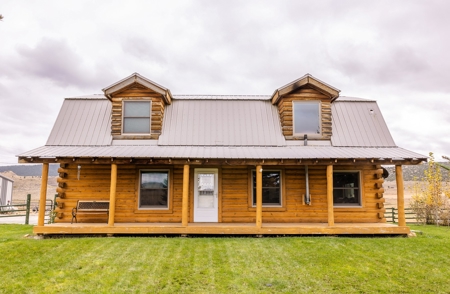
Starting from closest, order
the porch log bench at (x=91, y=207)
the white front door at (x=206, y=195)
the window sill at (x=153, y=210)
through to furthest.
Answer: the porch log bench at (x=91, y=207), the window sill at (x=153, y=210), the white front door at (x=206, y=195)

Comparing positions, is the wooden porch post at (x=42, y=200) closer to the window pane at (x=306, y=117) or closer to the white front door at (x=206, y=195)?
the white front door at (x=206, y=195)

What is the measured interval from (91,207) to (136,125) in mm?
3547

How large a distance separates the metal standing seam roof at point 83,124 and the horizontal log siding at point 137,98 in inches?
18.8

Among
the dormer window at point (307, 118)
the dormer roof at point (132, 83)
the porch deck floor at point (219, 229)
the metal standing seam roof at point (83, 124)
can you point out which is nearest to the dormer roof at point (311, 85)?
the dormer window at point (307, 118)

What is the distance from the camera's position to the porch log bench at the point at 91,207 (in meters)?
11.4

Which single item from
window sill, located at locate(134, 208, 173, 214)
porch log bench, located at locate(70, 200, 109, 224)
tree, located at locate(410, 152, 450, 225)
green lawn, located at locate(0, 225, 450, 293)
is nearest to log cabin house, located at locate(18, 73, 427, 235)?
window sill, located at locate(134, 208, 173, 214)

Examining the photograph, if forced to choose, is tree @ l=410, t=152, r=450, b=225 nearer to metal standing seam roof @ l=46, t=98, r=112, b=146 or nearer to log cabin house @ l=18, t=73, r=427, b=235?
log cabin house @ l=18, t=73, r=427, b=235

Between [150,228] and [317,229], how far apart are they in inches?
219

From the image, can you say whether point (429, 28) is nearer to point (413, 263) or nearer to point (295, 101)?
point (295, 101)

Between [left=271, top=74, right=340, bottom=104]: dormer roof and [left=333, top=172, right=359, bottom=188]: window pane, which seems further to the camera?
[left=271, top=74, right=340, bottom=104]: dormer roof

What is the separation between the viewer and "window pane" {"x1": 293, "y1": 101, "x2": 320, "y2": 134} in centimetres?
1289

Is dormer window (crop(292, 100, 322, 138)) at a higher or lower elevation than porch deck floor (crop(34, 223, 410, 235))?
higher

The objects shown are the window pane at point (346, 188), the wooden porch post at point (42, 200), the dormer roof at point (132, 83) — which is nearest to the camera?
the wooden porch post at point (42, 200)

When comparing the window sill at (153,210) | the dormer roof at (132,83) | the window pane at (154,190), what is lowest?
the window sill at (153,210)
